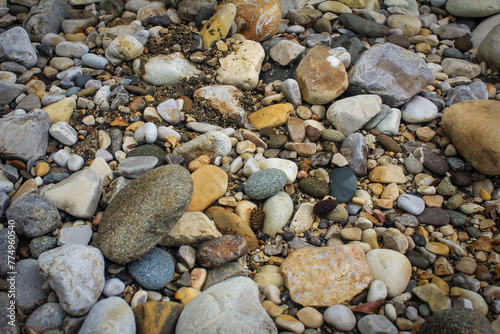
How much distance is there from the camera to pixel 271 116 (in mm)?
3951

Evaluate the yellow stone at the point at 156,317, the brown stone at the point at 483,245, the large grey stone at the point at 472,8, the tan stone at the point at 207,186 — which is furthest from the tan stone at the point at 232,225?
the large grey stone at the point at 472,8

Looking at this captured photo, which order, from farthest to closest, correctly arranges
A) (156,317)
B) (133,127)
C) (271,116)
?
(271,116)
(133,127)
(156,317)

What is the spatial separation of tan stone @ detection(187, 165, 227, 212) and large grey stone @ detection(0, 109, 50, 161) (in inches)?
66.8

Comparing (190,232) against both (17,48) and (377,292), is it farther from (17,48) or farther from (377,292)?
(17,48)

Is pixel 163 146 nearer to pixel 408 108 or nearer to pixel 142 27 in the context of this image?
pixel 142 27

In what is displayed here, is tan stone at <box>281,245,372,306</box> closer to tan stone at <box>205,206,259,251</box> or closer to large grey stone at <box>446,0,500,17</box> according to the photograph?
tan stone at <box>205,206,259,251</box>

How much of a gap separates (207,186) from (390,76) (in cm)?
272

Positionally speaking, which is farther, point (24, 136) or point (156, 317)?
point (24, 136)

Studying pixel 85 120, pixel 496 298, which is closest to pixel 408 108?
pixel 496 298

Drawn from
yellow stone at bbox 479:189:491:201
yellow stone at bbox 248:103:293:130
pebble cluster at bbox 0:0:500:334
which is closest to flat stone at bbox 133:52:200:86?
pebble cluster at bbox 0:0:500:334

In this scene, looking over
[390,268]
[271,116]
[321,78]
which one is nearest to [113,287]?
[390,268]

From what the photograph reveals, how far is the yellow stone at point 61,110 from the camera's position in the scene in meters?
3.77

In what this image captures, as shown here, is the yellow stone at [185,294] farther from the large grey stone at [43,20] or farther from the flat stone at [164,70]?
the large grey stone at [43,20]

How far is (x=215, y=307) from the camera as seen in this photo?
2.44 m
